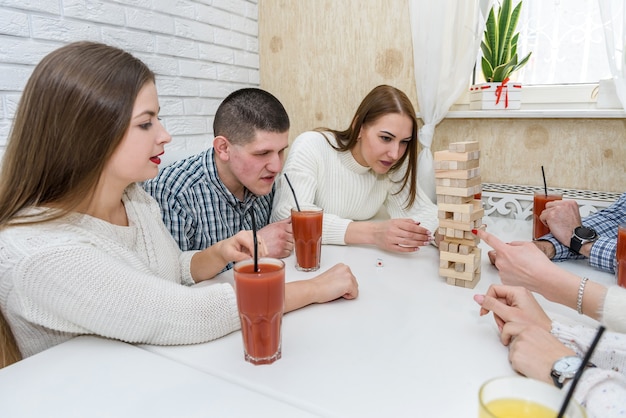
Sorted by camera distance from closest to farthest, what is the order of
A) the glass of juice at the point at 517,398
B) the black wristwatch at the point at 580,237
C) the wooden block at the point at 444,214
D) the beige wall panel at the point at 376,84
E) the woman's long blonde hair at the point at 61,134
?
1. the glass of juice at the point at 517,398
2. the woman's long blonde hair at the point at 61,134
3. the wooden block at the point at 444,214
4. the black wristwatch at the point at 580,237
5. the beige wall panel at the point at 376,84

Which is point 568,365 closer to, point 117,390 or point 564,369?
point 564,369

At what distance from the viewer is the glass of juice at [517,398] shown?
56 cm

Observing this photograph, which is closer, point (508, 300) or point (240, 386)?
point (240, 386)

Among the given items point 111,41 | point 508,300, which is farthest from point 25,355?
point 111,41

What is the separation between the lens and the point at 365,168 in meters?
2.05

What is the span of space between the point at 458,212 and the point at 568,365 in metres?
0.53

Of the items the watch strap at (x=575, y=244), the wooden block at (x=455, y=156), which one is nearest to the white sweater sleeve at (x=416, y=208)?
the watch strap at (x=575, y=244)

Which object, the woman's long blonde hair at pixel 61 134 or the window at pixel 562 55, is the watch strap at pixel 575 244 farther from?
the woman's long blonde hair at pixel 61 134

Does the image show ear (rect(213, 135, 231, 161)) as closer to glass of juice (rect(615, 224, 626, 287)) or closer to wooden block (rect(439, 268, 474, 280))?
wooden block (rect(439, 268, 474, 280))

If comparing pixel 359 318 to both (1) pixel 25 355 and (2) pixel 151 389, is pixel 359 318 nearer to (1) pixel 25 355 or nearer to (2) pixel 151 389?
(2) pixel 151 389

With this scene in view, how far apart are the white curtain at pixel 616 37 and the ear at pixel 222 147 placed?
1.58 metres

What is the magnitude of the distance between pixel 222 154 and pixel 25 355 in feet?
2.93

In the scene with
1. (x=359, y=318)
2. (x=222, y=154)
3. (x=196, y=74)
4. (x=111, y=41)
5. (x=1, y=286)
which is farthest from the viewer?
(x=196, y=74)

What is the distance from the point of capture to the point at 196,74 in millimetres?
2367
